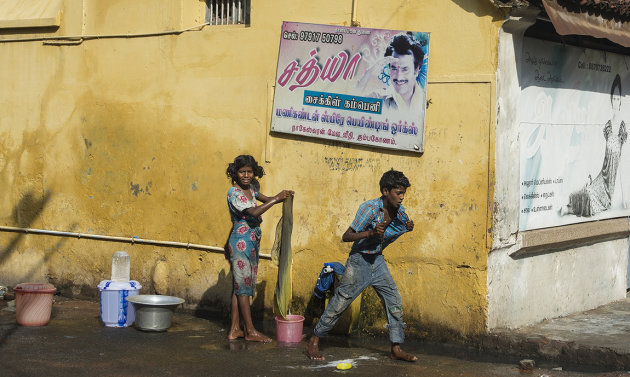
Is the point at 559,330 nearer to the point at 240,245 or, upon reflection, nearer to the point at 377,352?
the point at 377,352

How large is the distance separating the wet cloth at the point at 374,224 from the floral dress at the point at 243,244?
1.22 m

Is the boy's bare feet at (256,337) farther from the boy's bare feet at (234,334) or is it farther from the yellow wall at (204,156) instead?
the yellow wall at (204,156)

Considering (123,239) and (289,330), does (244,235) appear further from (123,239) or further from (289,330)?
(123,239)

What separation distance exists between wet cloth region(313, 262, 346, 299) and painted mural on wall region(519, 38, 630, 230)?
5.89 feet

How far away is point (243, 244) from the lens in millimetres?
8820

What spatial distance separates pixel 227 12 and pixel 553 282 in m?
4.59

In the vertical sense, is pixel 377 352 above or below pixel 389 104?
below

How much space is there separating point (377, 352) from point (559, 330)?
1.84 meters

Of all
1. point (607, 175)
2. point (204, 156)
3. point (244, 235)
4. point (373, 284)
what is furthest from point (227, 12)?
point (607, 175)

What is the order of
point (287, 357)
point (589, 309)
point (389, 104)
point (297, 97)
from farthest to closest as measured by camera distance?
point (589, 309), point (297, 97), point (389, 104), point (287, 357)

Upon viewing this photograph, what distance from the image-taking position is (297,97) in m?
9.55

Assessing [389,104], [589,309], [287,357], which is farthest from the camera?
[589,309]

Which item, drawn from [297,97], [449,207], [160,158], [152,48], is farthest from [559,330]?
[152,48]

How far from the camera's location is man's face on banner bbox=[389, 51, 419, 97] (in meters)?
8.88
